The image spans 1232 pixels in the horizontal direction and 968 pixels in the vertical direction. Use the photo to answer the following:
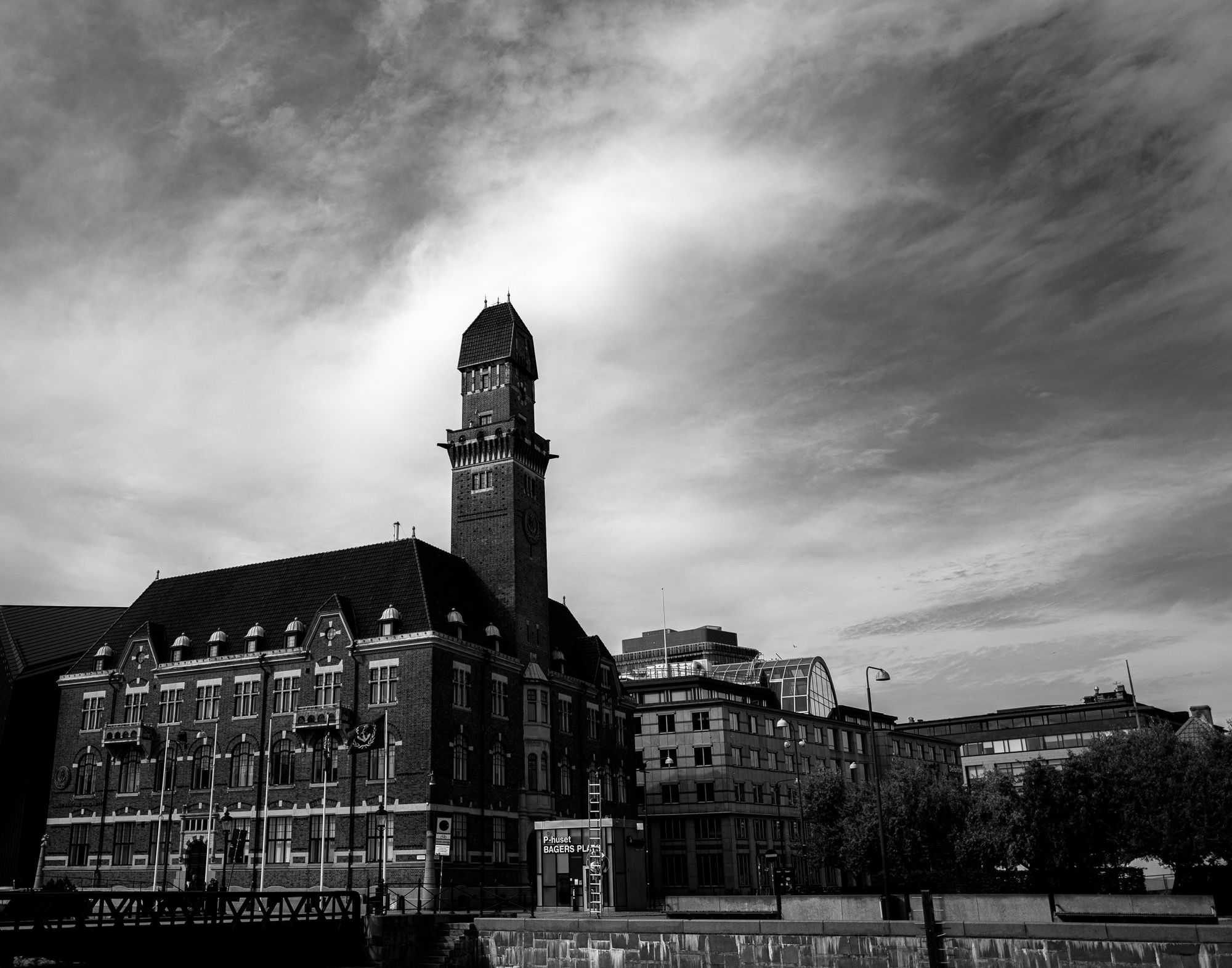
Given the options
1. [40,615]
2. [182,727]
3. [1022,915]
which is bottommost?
[1022,915]

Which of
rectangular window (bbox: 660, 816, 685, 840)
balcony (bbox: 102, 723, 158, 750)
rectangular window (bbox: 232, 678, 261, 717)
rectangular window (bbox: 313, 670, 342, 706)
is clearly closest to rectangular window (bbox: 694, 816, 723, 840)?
rectangular window (bbox: 660, 816, 685, 840)

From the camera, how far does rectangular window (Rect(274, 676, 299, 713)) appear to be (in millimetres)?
71137

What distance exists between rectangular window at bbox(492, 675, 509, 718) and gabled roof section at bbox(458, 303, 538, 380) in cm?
2359

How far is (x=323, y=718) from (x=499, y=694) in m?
11.8

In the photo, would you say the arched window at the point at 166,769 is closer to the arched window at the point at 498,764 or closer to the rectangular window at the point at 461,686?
the rectangular window at the point at 461,686

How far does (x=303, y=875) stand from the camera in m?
65.5

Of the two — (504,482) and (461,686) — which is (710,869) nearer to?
(461,686)

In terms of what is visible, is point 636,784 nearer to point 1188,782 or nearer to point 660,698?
point 660,698

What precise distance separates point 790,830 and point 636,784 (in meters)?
21.2

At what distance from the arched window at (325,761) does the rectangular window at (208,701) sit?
9.51 m

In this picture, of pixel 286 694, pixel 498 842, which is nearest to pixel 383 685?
pixel 286 694

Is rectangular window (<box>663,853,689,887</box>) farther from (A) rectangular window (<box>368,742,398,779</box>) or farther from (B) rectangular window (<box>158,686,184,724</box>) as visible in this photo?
(B) rectangular window (<box>158,686,184,724</box>)

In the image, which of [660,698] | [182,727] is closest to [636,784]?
[660,698]

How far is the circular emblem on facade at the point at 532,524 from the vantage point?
263 feet
